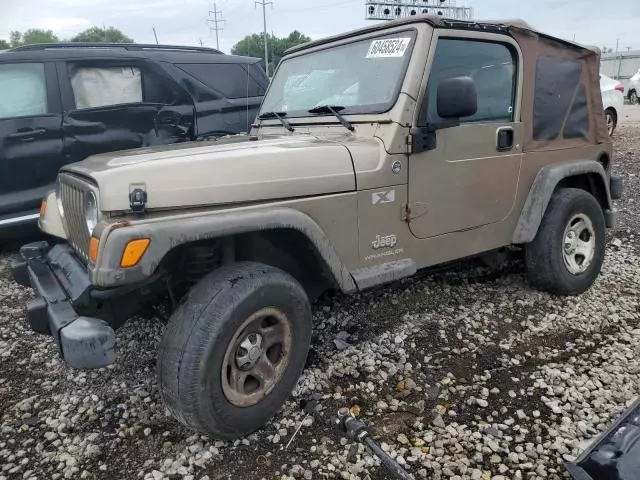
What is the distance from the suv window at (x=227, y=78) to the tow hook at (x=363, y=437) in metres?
4.53

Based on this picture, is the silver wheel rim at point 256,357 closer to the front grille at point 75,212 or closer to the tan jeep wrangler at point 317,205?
the tan jeep wrangler at point 317,205

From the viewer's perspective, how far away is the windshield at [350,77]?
3.10 m

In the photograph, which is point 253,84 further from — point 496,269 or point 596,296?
point 596,296

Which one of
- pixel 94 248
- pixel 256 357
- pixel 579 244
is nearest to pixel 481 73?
pixel 579 244

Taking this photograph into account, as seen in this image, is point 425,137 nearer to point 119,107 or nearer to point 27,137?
point 119,107

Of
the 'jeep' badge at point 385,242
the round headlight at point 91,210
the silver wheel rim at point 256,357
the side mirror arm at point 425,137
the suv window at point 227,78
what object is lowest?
the silver wheel rim at point 256,357

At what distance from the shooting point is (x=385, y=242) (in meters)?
3.03

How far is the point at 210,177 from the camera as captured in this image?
94.6 inches

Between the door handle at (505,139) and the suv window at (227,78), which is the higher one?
the suv window at (227,78)

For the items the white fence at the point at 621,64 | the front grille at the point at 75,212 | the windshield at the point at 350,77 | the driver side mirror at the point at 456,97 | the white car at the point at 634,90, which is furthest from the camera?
the white fence at the point at 621,64

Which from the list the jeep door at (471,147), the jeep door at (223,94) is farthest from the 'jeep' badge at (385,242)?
the jeep door at (223,94)

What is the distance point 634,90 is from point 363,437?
24.1 m

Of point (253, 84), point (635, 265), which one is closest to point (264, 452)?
point (635, 265)

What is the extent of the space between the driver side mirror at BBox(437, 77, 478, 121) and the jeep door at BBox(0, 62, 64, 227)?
4135mm
